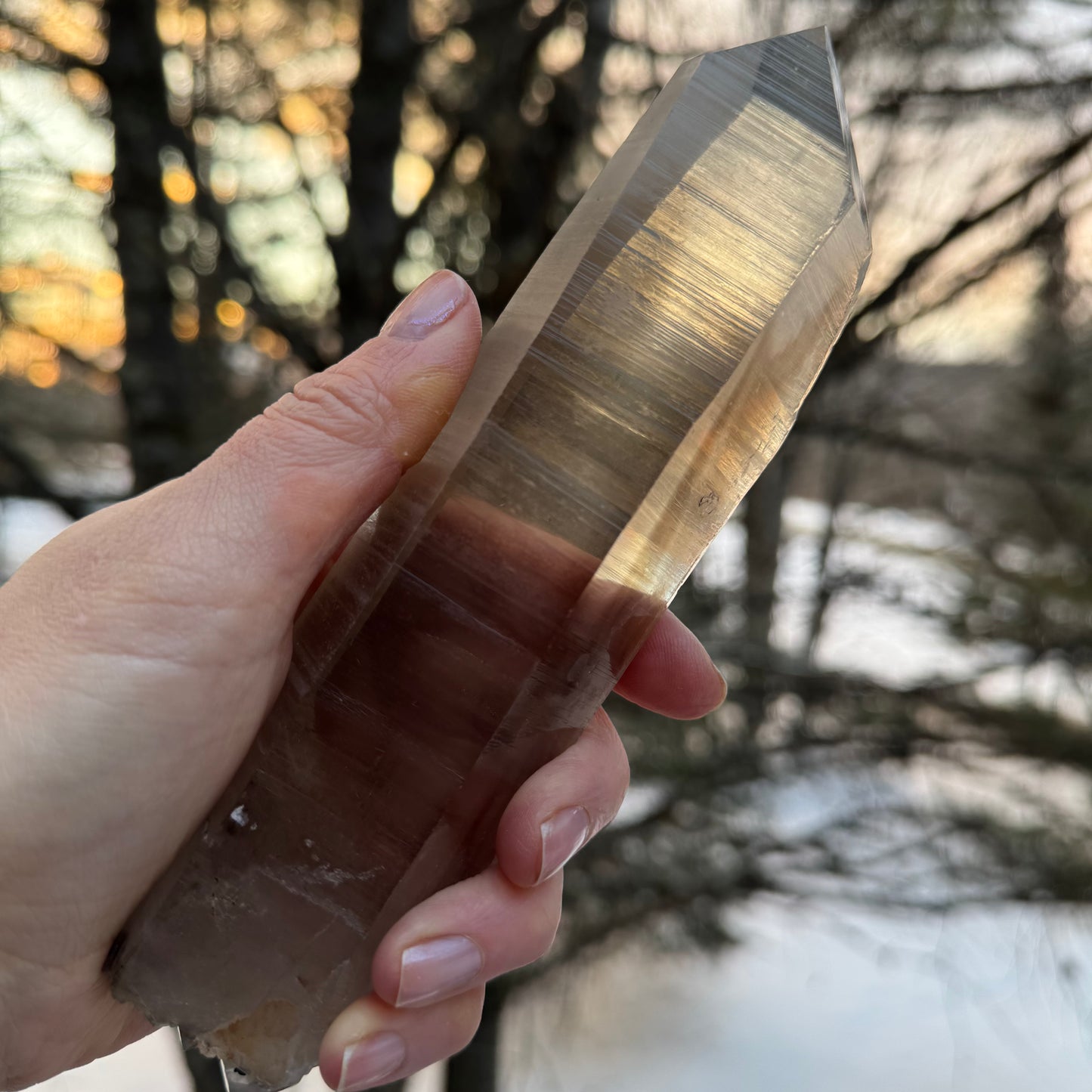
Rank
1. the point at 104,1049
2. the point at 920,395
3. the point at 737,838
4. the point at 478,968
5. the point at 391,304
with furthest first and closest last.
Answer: the point at 737,838 → the point at 920,395 → the point at 391,304 → the point at 104,1049 → the point at 478,968

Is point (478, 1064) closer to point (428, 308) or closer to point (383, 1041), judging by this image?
point (383, 1041)

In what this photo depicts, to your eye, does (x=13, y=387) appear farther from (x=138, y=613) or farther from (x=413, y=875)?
(x=413, y=875)

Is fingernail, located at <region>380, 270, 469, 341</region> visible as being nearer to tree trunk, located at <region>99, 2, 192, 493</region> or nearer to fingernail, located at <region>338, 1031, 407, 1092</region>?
fingernail, located at <region>338, 1031, 407, 1092</region>

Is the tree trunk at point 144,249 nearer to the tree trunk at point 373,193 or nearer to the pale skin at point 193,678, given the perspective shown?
the tree trunk at point 373,193

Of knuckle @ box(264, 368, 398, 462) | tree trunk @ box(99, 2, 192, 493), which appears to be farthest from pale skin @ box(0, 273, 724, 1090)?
tree trunk @ box(99, 2, 192, 493)

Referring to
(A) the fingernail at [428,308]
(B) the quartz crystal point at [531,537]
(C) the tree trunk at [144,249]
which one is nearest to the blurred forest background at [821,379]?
(C) the tree trunk at [144,249]

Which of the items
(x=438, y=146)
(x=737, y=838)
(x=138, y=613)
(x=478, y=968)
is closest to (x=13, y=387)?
(x=438, y=146)
